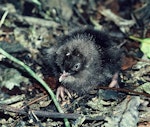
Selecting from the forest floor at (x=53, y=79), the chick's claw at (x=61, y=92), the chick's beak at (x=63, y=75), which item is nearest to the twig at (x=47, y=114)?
the forest floor at (x=53, y=79)

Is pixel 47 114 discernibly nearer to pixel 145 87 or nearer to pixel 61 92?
pixel 61 92

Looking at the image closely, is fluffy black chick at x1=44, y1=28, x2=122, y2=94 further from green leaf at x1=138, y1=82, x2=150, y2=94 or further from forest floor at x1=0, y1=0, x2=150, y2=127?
green leaf at x1=138, y1=82, x2=150, y2=94

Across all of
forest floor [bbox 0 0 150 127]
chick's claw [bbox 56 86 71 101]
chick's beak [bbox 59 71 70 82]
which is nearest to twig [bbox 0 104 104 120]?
forest floor [bbox 0 0 150 127]

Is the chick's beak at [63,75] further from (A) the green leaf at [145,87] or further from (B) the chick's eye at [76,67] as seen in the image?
(A) the green leaf at [145,87]

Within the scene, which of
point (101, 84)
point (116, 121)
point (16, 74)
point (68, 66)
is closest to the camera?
point (116, 121)

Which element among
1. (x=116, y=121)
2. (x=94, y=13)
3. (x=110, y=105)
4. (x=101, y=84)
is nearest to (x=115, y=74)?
(x=101, y=84)

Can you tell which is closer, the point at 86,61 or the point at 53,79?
the point at 86,61

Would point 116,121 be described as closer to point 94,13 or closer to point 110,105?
point 110,105

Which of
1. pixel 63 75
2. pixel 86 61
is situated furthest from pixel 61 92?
pixel 86 61
